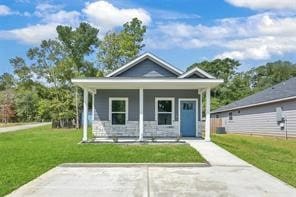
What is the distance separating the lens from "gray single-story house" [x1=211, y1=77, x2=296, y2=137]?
2692 centimetres

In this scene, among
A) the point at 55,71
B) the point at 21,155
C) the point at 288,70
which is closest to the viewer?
the point at 21,155

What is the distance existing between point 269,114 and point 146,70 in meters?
9.51

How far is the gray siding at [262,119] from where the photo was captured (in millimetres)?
26767

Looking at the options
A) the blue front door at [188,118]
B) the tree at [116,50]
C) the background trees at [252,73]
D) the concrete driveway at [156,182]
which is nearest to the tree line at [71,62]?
the tree at [116,50]

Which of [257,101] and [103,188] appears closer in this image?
[103,188]

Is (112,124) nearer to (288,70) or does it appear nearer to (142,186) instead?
(142,186)

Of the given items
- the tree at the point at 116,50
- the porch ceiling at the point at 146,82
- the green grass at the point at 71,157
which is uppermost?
the tree at the point at 116,50

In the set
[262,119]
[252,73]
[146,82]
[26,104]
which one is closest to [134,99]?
[146,82]

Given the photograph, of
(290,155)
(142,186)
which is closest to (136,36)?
(290,155)

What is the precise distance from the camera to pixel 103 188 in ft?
32.0

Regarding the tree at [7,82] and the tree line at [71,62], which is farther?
the tree at [7,82]

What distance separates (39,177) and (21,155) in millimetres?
4933

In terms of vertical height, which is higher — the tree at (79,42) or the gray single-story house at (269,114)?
the tree at (79,42)

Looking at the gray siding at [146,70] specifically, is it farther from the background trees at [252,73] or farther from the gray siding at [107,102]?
the background trees at [252,73]
